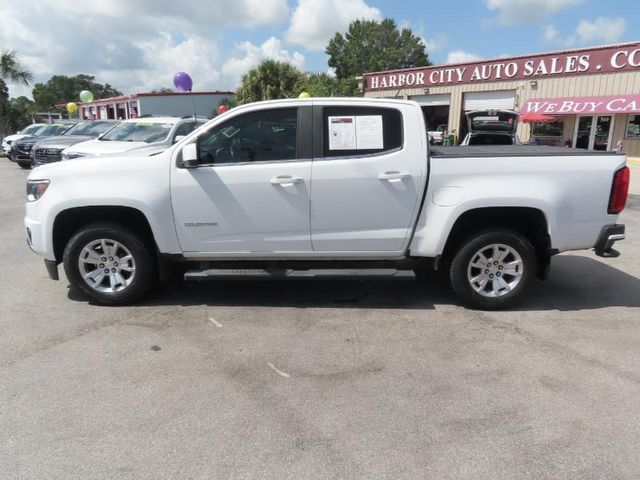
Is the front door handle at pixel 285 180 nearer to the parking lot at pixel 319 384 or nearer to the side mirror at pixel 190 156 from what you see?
the side mirror at pixel 190 156

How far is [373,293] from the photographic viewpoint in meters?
5.30

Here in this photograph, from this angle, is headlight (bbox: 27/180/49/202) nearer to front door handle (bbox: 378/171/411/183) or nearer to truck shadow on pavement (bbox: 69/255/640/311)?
truck shadow on pavement (bbox: 69/255/640/311)

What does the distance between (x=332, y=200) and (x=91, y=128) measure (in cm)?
1327

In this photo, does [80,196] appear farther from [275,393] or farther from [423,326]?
[423,326]

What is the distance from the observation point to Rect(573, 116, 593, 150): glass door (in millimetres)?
21844

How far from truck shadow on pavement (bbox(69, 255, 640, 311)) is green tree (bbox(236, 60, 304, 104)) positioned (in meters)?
23.2

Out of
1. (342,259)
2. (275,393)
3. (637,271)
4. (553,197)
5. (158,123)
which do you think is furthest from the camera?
(158,123)

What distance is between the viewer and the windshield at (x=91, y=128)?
15.0 metres

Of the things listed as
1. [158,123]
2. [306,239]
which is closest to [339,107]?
[306,239]

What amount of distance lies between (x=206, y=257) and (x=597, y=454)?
3.42m

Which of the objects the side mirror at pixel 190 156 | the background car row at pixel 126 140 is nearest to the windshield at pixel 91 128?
the background car row at pixel 126 140

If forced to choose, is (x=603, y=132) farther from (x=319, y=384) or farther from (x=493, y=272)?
(x=319, y=384)

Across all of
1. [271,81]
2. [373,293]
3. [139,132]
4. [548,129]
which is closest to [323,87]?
[271,81]

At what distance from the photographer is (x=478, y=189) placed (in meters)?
4.45
